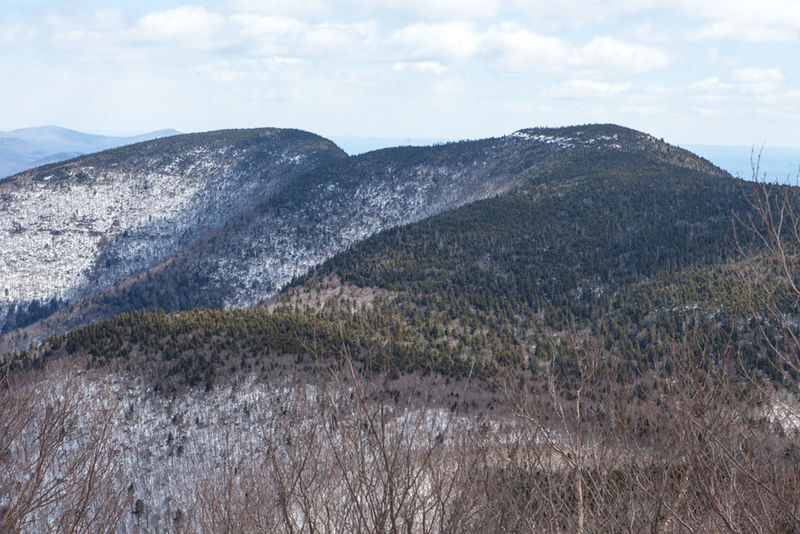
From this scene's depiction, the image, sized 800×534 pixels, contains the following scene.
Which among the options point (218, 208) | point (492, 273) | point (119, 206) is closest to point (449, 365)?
point (492, 273)

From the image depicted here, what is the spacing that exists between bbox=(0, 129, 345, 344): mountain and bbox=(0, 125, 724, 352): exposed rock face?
0.33 metres

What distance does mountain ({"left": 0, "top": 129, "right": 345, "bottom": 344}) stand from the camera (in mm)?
111562

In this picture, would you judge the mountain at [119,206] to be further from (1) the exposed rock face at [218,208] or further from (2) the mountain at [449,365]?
(2) the mountain at [449,365]

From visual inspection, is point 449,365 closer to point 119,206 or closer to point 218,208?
point 218,208

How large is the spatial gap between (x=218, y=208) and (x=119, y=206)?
968 inches

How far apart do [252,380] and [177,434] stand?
18.9 ft

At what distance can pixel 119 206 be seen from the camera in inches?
5153

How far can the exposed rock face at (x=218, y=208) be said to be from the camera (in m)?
94.9

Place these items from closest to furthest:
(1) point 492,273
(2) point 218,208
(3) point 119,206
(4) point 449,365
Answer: (4) point 449,365
(1) point 492,273
(3) point 119,206
(2) point 218,208

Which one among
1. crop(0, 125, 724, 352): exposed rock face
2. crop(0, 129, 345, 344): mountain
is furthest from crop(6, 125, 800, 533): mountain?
crop(0, 129, 345, 344): mountain

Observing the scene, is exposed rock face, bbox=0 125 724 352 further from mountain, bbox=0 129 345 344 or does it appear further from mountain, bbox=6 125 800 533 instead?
mountain, bbox=6 125 800 533

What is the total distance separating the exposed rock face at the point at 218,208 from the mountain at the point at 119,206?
1.10 ft

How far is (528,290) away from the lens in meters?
52.2

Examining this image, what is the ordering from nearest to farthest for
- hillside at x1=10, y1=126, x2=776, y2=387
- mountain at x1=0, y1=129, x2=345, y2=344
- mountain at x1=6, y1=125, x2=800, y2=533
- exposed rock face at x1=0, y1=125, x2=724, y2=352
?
1. mountain at x1=6, y1=125, x2=800, y2=533
2. hillside at x1=10, y1=126, x2=776, y2=387
3. exposed rock face at x1=0, y1=125, x2=724, y2=352
4. mountain at x1=0, y1=129, x2=345, y2=344
